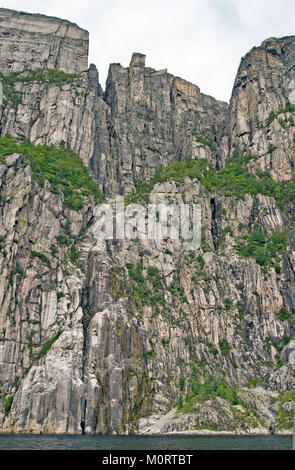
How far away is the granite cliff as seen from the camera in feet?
344

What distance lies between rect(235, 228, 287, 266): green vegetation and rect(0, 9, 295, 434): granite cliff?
33 centimetres

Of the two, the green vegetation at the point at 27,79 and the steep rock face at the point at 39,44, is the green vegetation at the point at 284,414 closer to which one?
the green vegetation at the point at 27,79

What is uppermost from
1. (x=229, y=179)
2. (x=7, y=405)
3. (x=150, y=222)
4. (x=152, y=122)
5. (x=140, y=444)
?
(x=152, y=122)

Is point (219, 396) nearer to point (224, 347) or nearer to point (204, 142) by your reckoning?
point (224, 347)

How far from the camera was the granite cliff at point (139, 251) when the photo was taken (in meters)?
105

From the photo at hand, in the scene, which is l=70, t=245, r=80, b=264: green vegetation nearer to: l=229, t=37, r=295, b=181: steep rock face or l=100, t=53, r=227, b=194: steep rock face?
l=100, t=53, r=227, b=194: steep rock face

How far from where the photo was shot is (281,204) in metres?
144

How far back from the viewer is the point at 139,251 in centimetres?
13412

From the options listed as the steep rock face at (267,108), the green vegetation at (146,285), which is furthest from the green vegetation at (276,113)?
the green vegetation at (146,285)

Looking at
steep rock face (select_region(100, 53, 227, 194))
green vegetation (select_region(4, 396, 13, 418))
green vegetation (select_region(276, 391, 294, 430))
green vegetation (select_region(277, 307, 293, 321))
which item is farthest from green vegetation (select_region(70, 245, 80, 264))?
green vegetation (select_region(276, 391, 294, 430))

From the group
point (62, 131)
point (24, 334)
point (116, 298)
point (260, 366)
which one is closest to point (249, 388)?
point (260, 366)

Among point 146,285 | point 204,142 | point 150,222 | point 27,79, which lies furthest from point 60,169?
point 204,142

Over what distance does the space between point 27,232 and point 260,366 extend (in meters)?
55.2

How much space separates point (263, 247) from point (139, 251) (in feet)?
94.7
